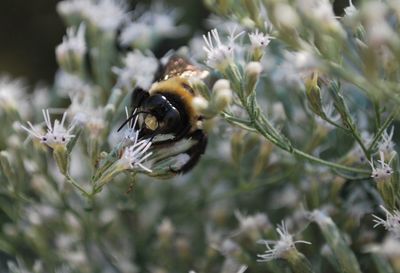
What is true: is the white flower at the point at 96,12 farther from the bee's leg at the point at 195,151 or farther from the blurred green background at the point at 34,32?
the blurred green background at the point at 34,32

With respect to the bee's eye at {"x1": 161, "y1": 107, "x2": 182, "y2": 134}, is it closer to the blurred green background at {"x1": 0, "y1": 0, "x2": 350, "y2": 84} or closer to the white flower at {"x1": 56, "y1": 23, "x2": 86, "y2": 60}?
the white flower at {"x1": 56, "y1": 23, "x2": 86, "y2": 60}

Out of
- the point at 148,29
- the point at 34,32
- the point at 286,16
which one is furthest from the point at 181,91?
the point at 34,32

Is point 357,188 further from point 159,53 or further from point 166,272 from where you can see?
point 159,53

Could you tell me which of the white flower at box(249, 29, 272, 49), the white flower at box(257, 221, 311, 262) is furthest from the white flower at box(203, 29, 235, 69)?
the white flower at box(257, 221, 311, 262)

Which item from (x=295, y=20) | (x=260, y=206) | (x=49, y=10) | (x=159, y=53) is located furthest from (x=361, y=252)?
(x=49, y=10)

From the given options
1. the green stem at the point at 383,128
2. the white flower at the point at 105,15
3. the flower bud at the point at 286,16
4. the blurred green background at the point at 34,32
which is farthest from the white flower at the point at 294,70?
the blurred green background at the point at 34,32

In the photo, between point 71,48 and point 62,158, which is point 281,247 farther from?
point 71,48

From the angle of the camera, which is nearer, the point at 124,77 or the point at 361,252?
the point at 361,252
